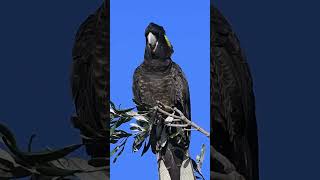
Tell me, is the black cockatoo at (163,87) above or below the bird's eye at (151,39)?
below

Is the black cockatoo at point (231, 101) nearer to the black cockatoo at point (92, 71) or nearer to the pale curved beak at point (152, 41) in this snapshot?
the pale curved beak at point (152, 41)

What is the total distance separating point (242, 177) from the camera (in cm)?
435

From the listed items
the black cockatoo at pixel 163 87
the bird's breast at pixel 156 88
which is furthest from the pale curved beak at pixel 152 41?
the bird's breast at pixel 156 88

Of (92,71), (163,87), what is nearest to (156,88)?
(163,87)

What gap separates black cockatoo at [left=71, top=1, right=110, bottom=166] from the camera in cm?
444

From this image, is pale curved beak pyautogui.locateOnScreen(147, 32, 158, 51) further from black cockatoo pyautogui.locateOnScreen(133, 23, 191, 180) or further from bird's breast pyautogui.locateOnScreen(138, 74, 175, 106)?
bird's breast pyautogui.locateOnScreen(138, 74, 175, 106)

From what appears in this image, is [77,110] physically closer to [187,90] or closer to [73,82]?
[73,82]

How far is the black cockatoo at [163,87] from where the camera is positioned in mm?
4240

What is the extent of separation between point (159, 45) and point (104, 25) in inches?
11.3

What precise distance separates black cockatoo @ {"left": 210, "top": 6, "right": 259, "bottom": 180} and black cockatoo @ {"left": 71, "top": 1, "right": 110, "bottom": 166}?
1.71 feet

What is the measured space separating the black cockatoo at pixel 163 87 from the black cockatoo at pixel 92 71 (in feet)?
0.70

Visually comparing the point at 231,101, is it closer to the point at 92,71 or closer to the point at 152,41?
the point at 152,41

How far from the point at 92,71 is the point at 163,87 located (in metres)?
0.38

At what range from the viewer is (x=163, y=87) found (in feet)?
15.2
